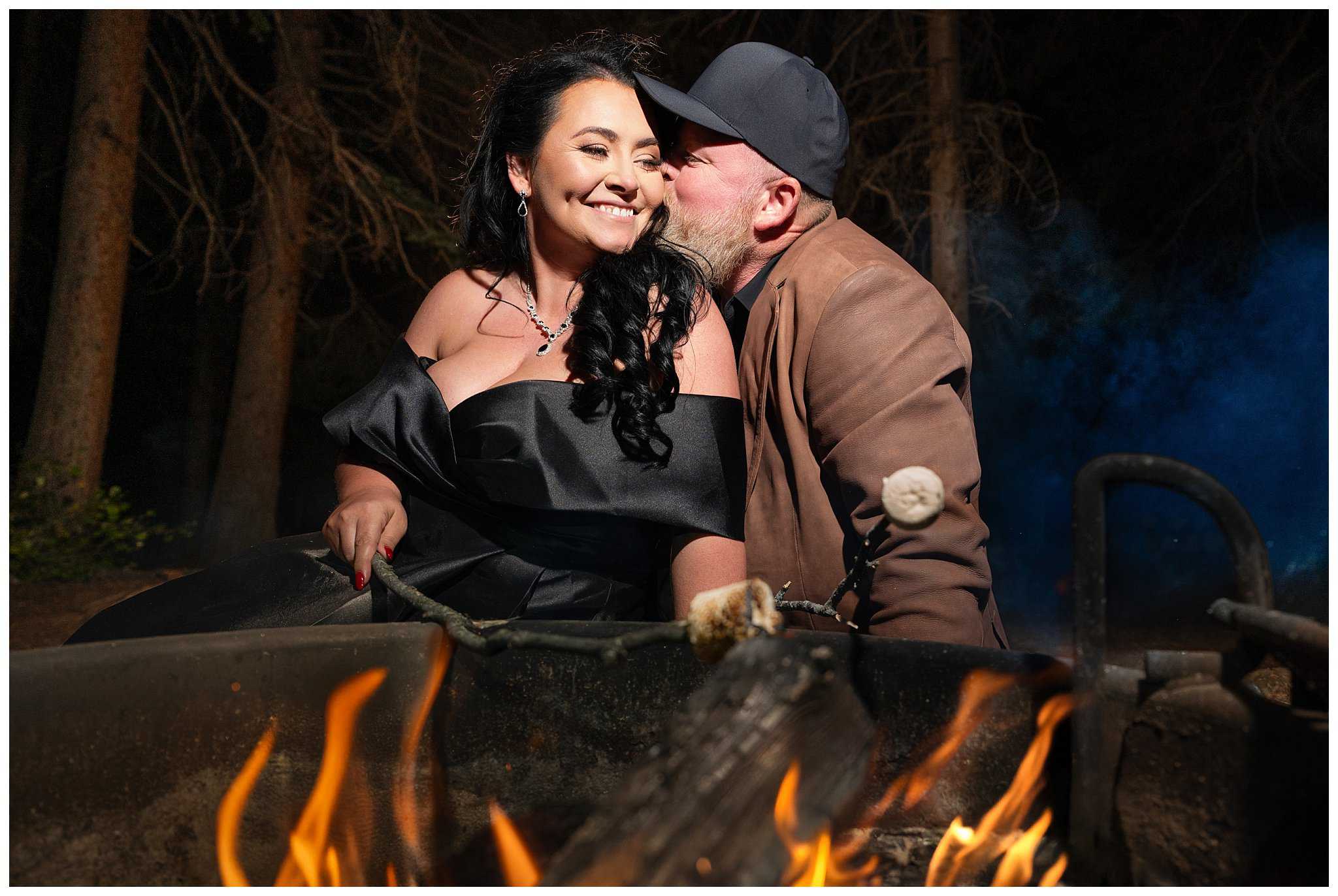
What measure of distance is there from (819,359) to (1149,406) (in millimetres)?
6078

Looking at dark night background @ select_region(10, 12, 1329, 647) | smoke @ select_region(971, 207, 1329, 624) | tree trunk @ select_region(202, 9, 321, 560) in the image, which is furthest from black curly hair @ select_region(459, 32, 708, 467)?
smoke @ select_region(971, 207, 1329, 624)

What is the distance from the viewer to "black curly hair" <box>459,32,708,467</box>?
214 centimetres

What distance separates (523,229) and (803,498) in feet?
3.28

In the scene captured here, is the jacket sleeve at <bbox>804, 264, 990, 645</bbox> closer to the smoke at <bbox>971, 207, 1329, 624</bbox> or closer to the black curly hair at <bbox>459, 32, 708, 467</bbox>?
the black curly hair at <bbox>459, 32, 708, 467</bbox>

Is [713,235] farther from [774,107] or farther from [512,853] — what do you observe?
[512,853]

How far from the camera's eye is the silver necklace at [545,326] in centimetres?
233

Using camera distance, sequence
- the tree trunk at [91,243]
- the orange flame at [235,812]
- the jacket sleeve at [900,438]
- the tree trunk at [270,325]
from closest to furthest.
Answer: the orange flame at [235,812] < the jacket sleeve at [900,438] < the tree trunk at [91,243] < the tree trunk at [270,325]

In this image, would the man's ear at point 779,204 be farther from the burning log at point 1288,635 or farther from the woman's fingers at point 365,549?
the burning log at point 1288,635

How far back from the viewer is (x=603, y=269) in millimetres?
2316

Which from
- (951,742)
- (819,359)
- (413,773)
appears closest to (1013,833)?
(951,742)

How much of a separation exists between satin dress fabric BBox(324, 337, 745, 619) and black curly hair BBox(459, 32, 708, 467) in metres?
0.06

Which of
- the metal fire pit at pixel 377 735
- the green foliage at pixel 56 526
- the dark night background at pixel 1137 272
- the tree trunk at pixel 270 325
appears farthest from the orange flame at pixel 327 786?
the tree trunk at pixel 270 325

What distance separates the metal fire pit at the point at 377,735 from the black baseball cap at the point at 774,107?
1.36 m

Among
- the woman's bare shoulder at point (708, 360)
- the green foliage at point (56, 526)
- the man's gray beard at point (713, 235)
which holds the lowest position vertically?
the green foliage at point (56, 526)
